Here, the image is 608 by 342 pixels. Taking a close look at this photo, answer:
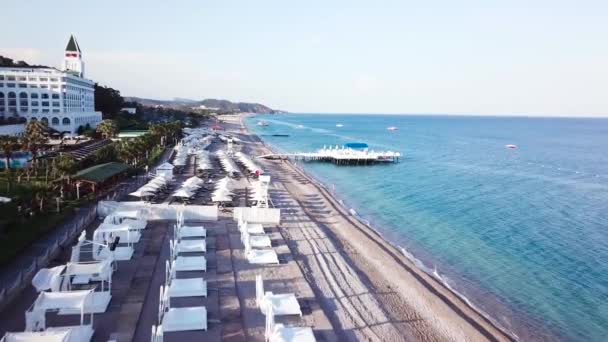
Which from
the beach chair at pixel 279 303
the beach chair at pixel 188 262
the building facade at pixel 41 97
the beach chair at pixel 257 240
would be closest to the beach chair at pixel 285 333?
the beach chair at pixel 279 303

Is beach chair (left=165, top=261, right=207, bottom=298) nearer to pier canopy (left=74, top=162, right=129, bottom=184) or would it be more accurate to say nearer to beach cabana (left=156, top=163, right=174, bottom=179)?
pier canopy (left=74, top=162, right=129, bottom=184)

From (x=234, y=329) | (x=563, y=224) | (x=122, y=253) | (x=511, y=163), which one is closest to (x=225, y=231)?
(x=122, y=253)

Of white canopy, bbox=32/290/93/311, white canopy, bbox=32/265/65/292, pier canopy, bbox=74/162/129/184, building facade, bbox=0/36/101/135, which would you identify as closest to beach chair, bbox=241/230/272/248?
white canopy, bbox=32/265/65/292

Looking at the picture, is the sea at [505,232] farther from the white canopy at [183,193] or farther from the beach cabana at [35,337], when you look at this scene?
the beach cabana at [35,337]

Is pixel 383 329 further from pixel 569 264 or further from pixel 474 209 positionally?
pixel 474 209

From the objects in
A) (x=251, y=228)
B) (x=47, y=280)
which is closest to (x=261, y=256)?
(x=251, y=228)

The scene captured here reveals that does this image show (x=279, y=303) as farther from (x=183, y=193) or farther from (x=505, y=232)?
(x=505, y=232)


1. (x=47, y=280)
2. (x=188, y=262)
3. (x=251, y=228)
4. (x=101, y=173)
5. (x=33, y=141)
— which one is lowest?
(x=188, y=262)
